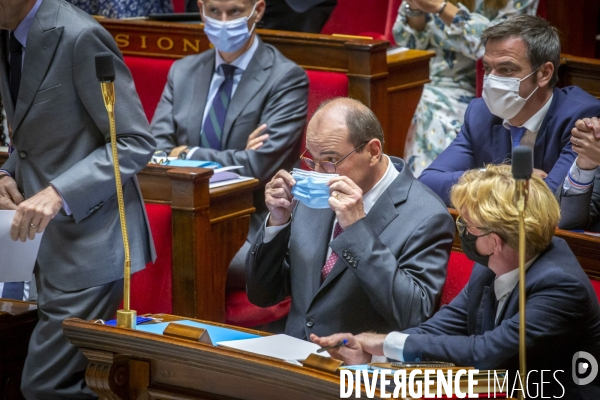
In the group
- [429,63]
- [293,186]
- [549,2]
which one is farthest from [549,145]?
[549,2]

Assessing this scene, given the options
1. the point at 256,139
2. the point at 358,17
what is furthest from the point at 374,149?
the point at 358,17

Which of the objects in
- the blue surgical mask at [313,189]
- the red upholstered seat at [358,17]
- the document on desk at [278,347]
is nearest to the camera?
the document on desk at [278,347]

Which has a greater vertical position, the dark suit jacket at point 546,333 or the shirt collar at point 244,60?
the shirt collar at point 244,60

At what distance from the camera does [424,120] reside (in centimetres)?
450

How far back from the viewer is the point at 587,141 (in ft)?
9.29

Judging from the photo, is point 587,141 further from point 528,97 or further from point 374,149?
point 374,149

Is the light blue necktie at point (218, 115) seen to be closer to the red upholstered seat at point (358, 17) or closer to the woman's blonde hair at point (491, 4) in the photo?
the woman's blonde hair at point (491, 4)

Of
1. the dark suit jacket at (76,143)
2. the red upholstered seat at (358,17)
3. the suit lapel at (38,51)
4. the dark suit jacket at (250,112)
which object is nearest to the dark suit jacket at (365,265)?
the dark suit jacket at (76,143)

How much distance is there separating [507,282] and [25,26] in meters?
1.49

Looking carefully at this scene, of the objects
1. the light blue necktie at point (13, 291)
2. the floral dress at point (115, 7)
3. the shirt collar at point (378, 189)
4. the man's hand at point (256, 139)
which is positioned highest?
the floral dress at point (115, 7)

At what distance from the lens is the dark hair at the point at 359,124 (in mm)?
2689

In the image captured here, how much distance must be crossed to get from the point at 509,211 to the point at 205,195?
1.45 m

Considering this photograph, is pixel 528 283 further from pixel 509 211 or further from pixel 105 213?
pixel 105 213

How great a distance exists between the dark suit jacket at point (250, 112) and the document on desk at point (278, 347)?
154cm
